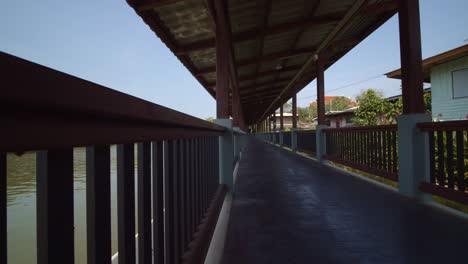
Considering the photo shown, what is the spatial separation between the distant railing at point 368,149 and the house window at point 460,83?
28.0 feet

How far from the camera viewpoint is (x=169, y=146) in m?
1.39

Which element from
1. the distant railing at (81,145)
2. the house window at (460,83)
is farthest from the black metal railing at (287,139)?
the distant railing at (81,145)

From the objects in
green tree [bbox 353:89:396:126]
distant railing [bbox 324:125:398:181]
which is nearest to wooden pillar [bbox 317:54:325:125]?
distant railing [bbox 324:125:398:181]

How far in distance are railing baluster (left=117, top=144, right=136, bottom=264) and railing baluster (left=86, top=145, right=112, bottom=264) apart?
105 millimetres

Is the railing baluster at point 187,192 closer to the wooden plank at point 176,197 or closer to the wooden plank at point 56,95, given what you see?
the wooden plank at point 176,197

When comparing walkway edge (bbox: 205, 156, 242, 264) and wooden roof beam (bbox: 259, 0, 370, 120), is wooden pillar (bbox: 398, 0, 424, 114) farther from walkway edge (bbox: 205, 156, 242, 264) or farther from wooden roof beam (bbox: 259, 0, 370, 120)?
walkway edge (bbox: 205, 156, 242, 264)

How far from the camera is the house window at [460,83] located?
11.8 meters

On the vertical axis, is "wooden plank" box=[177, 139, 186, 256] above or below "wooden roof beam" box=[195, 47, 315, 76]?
below

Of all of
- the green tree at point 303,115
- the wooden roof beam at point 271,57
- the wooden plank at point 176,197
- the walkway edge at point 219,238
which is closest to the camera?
the wooden plank at point 176,197

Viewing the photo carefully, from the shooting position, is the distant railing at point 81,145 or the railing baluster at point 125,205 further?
the railing baluster at point 125,205

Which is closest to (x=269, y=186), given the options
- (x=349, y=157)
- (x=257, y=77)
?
(x=349, y=157)

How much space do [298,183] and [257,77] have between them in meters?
7.96

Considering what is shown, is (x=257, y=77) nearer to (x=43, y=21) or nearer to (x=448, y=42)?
(x=43, y=21)

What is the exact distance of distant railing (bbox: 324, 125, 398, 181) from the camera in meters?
4.48
